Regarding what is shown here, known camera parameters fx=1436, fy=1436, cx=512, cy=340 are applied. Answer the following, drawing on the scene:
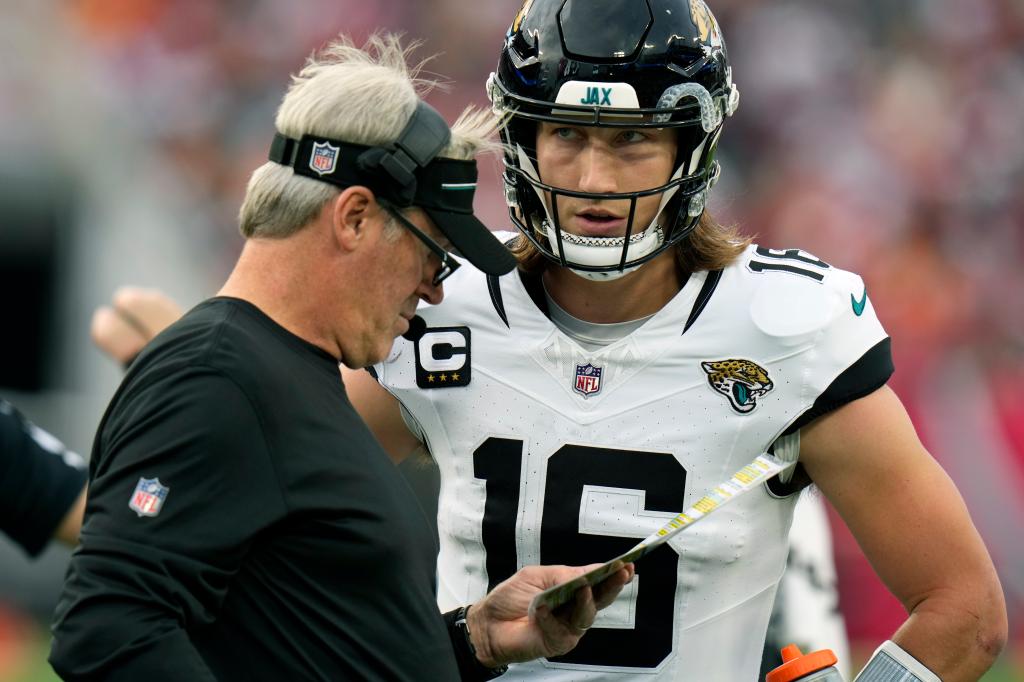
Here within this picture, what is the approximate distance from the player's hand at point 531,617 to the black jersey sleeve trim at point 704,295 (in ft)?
1.77

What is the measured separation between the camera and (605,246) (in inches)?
102

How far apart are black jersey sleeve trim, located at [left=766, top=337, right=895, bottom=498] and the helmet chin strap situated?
0.41m

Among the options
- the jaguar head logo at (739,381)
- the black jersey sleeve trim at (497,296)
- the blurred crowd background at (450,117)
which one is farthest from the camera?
the blurred crowd background at (450,117)

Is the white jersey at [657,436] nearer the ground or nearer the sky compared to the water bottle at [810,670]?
nearer the sky

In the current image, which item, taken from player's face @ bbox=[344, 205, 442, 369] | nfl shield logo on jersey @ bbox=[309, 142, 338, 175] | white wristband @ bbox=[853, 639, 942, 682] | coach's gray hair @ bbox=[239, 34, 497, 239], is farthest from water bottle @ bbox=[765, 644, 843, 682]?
nfl shield logo on jersey @ bbox=[309, 142, 338, 175]

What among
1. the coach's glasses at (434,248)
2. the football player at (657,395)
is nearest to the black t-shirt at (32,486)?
the football player at (657,395)

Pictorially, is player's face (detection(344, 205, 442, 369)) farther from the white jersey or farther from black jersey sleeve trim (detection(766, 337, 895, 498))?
black jersey sleeve trim (detection(766, 337, 895, 498))

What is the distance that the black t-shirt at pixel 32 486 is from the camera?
10.7 ft

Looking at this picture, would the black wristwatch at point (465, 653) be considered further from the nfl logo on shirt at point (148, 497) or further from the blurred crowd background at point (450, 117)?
the blurred crowd background at point (450, 117)

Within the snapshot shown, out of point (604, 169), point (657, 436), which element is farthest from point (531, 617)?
point (604, 169)

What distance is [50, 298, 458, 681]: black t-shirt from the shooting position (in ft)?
5.91

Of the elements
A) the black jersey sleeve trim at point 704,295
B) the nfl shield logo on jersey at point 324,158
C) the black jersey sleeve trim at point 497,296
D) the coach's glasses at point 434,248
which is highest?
the nfl shield logo on jersey at point 324,158

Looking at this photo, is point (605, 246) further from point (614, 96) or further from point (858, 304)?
point (858, 304)

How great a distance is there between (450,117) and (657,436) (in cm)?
503
